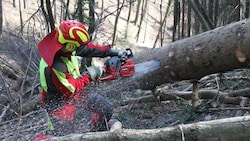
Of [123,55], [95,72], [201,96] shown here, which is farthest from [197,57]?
[201,96]

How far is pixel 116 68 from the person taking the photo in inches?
146

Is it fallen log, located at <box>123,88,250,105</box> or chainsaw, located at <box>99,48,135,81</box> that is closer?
chainsaw, located at <box>99,48,135,81</box>

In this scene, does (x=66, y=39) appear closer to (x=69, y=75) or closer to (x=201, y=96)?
(x=69, y=75)

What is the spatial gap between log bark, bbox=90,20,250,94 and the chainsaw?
0.36 ft

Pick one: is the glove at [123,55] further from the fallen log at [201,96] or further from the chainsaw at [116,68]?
Answer: the fallen log at [201,96]

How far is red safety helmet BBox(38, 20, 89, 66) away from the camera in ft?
11.4

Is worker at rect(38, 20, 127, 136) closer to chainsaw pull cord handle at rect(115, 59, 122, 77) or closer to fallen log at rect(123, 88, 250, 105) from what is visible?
chainsaw pull cord handle at rect(115, 59, 122, 77)

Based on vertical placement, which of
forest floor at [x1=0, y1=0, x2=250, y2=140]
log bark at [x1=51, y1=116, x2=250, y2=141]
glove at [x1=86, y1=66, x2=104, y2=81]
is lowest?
forest floor at [x1=0, y1=0, x2=250, y2=140]

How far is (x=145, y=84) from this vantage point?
436cm

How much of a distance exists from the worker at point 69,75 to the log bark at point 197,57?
0.22 metres

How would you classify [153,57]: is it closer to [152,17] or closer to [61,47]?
[61,47]

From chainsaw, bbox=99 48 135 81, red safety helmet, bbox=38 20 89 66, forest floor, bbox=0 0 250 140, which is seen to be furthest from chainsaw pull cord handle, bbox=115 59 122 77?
forest floor, bbox=0 0 250 140

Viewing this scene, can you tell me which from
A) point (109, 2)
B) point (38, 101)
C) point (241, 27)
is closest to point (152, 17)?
point (109, 2)

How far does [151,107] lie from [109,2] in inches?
1081
